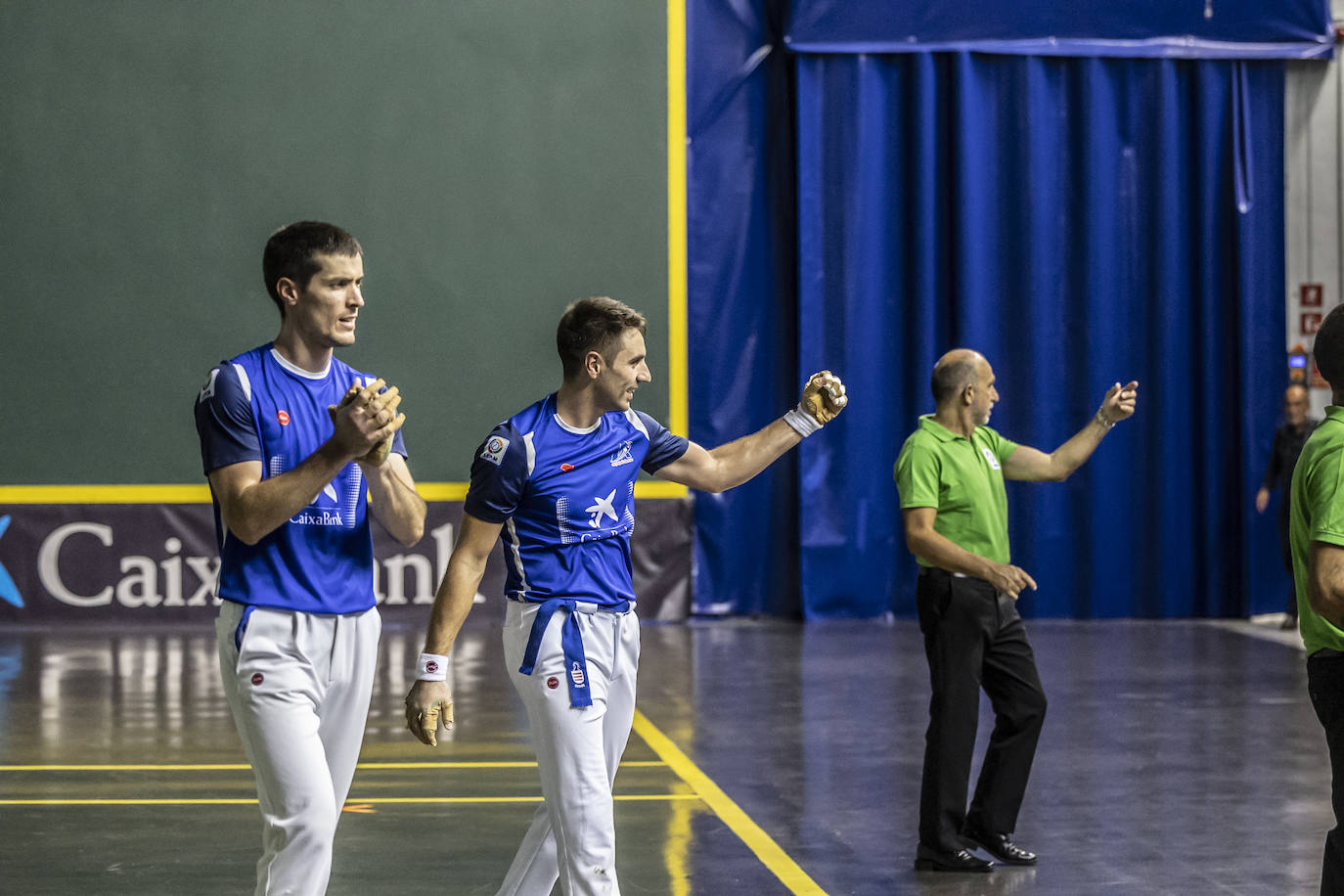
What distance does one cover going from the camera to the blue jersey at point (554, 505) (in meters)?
A: 4.27

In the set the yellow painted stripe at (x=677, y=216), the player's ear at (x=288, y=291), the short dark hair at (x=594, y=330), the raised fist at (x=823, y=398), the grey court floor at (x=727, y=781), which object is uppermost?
the yellow painted stripe at (x=677, y=216)

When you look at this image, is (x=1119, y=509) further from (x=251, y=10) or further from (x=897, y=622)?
(x=251, y=10)

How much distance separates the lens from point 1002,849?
19.8ft

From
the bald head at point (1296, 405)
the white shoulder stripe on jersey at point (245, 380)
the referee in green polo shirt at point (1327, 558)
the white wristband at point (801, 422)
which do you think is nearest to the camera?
the referee in green polo shirt at point (1327, 558)

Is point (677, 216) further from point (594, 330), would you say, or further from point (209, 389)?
point (209, 389)

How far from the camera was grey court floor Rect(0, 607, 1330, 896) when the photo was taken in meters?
6.01

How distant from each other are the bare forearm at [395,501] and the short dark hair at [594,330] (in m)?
0.55

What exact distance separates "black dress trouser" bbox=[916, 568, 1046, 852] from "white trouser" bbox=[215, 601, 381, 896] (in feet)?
8.55

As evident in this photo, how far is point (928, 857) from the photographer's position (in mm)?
6004

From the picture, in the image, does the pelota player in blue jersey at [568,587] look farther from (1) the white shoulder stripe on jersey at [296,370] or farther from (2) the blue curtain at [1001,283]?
(2) the blue curtain at [1001,283]

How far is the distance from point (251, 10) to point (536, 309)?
3.42 m

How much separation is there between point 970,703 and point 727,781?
6.38 feet

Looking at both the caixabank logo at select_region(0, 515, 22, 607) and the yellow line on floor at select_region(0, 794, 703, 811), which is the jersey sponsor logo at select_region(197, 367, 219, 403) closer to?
the yellow line on floor at select_region(0, 794, 703, 811)

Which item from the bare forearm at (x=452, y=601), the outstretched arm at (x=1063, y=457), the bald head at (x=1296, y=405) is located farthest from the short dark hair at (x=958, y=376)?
the bald head at (x=1296, y=405)
